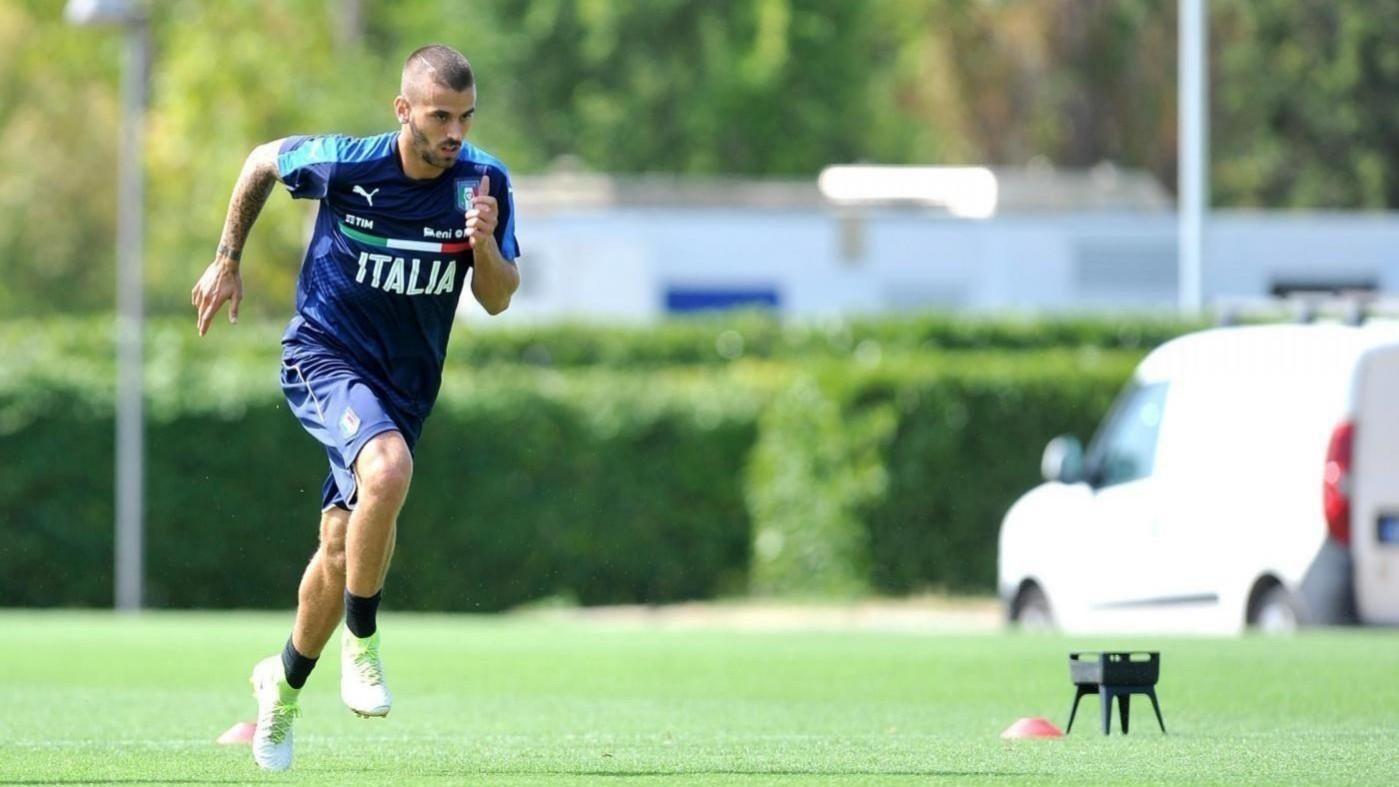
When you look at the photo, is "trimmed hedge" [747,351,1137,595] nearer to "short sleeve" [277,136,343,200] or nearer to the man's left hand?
"short sleeve" [277,136,343,200]

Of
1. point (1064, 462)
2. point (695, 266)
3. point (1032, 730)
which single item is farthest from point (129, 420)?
point (1032, 730)

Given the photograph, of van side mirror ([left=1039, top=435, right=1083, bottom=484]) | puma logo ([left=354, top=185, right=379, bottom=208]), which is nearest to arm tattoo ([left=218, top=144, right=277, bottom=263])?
puma logo ([left=354, top=185, right=379, bottom=208])

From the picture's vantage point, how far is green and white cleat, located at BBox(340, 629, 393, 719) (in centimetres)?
874

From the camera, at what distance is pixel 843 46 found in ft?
182

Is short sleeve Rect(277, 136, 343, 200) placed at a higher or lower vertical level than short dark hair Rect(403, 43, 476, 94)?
lower

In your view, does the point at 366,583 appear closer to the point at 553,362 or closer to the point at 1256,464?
the point at 1256,464

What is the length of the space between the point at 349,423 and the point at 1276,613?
10.1m

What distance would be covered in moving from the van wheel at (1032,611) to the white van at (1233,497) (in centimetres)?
3

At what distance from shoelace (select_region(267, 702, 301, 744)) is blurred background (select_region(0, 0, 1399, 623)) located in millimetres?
12377

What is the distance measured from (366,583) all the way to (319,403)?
62cm

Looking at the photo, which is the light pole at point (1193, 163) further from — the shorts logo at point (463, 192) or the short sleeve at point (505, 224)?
the shorts logo at point (463, 192)

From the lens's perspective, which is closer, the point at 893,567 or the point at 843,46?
the point at 893,567

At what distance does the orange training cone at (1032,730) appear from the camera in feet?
33.6

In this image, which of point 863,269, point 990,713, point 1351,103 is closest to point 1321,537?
point 990,713
